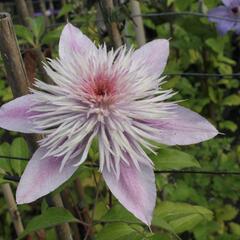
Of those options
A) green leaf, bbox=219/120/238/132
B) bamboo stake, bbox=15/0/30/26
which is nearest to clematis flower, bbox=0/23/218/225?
bamboo stake, bbox=15/0/30/26

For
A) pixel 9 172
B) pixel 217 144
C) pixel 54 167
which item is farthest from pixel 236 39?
pixel 54 167

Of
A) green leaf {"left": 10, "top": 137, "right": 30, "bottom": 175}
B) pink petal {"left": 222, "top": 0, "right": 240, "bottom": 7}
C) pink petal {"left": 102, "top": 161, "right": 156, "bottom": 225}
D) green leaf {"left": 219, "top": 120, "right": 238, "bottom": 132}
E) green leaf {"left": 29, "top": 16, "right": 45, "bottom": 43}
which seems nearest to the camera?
pink petal {"left": 102, "top": 161, "right": 156, "bottom": 225}

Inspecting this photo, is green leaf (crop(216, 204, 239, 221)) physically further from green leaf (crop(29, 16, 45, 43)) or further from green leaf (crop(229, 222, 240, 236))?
green leaf (crop(29, 16, 45, 43))

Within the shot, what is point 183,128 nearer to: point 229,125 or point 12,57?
point 12,57

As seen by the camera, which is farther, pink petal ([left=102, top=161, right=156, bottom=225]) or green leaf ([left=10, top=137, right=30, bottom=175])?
green leaf ([left=10, top=137, right=30, bottom=175])

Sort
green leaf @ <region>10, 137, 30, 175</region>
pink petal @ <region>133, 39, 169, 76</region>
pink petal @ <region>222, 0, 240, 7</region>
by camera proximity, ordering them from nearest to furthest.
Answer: pink petal @ <region>133, 39, 169, 76</region> < green leaf @ <region>10, 137, 30, 175</region> < pink petal @ <region>222, 0, 240, 7</region>

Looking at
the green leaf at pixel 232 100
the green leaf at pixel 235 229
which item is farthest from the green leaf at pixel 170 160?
the green leaf at pixel 232 100

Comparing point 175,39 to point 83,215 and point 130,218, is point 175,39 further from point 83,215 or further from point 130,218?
point 130,218
